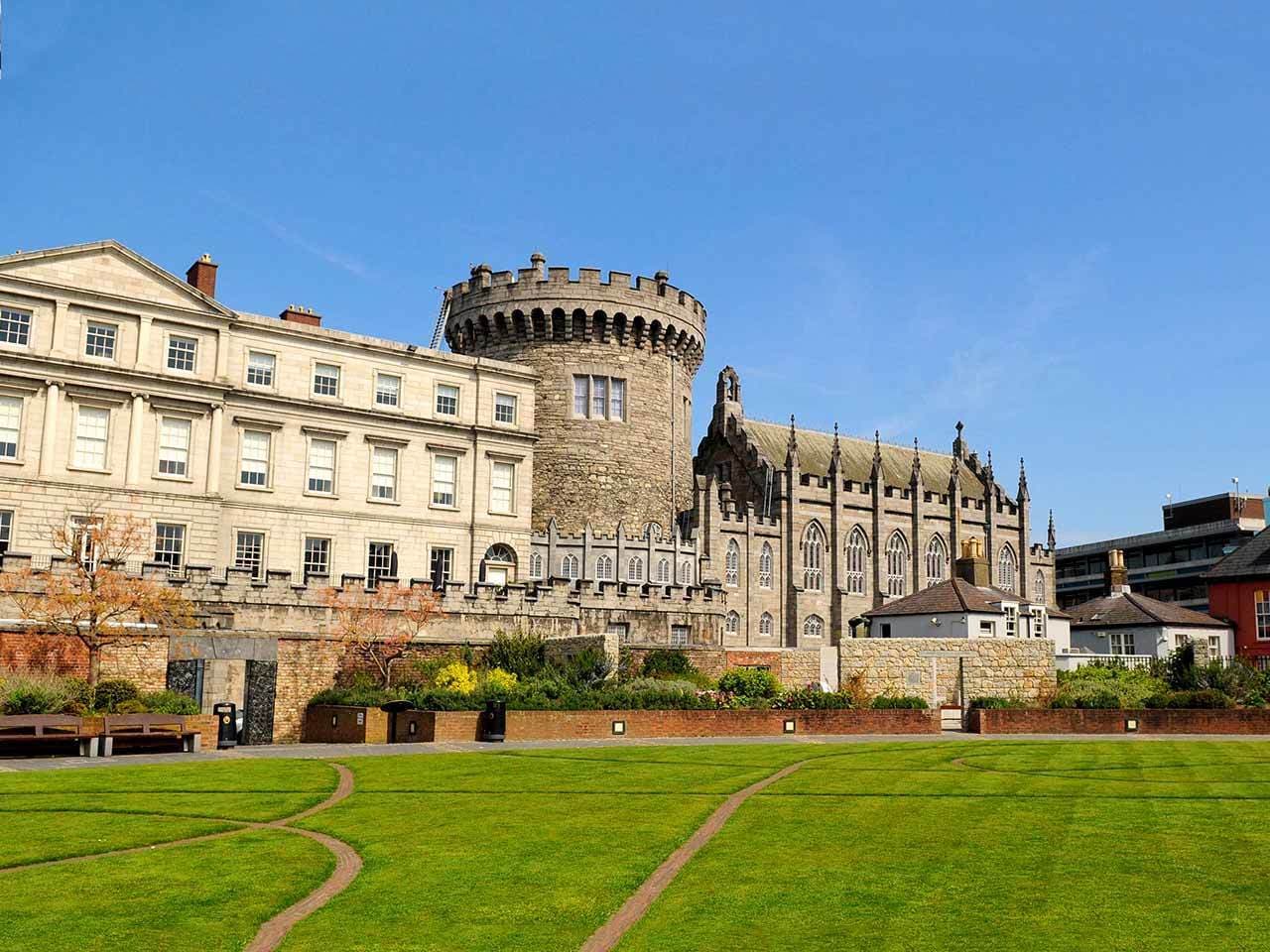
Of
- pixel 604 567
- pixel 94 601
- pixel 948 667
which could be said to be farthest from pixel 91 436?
pixel 948 667

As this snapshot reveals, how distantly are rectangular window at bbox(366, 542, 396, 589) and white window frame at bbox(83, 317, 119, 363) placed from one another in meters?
11.0

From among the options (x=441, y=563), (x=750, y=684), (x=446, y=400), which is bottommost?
(x=750, y=684)

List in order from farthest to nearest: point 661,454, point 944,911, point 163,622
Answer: point 661,454 < point 163,622 < point 944,911

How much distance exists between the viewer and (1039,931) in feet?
34.9

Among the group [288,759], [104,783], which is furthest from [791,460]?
[104,783]

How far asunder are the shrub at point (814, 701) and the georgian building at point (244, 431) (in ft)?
44.6

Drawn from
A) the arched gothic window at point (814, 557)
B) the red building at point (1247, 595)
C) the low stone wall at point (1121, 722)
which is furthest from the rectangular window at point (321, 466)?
the red building at point (1247, 595)

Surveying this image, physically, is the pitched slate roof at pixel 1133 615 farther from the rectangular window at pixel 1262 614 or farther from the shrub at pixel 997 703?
the shrub at pixel 997 703

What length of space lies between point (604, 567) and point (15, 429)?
23034 millimetres

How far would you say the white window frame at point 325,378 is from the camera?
45.3 m

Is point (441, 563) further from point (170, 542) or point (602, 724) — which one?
point (602, 724)

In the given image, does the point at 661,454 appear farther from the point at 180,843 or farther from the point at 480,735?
the point at 180,843

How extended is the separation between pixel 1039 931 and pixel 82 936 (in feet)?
26.9

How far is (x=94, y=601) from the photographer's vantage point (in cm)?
2978
